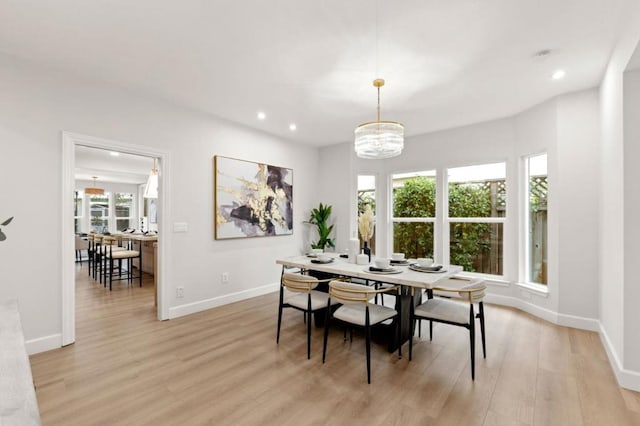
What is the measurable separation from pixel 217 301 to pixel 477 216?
405cm

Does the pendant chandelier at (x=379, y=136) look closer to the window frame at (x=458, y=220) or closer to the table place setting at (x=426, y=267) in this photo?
the table place setting at (x=426, y=267)

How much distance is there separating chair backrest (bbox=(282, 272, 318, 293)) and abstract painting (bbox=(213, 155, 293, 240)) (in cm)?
176

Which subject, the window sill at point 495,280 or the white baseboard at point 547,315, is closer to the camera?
the white baseboard at point 547,315

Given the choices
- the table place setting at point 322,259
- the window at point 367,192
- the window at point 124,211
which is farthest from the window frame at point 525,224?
the window at point 124,211

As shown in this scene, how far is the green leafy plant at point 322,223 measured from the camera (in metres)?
5.46

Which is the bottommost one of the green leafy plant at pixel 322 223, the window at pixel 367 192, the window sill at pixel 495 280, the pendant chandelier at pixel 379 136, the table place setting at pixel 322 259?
the window sill at pixel 495 280

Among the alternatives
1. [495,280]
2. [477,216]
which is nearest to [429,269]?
[495,280]

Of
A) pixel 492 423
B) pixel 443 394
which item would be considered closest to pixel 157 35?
pixel 443 394

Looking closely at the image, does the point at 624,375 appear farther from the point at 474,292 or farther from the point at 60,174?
the point at 60,174

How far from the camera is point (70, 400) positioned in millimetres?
2082

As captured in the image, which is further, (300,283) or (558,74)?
(558,74)

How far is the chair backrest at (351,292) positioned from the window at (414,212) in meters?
3.06

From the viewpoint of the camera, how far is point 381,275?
2.58 metres

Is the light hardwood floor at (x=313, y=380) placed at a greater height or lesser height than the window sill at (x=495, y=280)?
lesser
